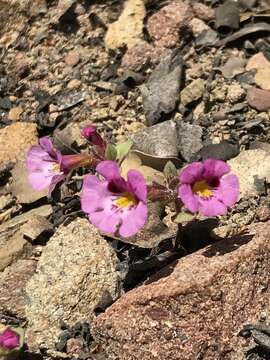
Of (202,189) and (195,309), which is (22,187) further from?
(195,309)

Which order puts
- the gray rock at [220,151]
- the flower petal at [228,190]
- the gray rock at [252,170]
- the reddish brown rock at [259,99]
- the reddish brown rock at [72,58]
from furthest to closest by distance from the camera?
1. the reddish brown rock at [72,58]
2. the reddish brown rock at [259,99]
3. the gray rock at [220,151]
4. the gray rock at [252,170]
5. the flower petal at [228,190]

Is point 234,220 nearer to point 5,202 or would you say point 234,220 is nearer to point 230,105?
point 230,105

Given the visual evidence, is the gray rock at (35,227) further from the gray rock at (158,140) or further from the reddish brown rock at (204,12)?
the reddish brown rock at (204,12)

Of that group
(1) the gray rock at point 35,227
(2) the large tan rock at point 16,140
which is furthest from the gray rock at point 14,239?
(2) the large tan rock at point 16,140

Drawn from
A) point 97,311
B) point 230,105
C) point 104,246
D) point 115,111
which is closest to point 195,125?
point 230,105

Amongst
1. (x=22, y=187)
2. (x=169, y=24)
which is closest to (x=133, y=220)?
(x=22, y=187)

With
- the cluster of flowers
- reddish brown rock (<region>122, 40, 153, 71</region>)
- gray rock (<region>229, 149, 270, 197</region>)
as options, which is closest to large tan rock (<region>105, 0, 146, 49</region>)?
reddish brown rock (<region>122, 40, 153, 71</region>)
